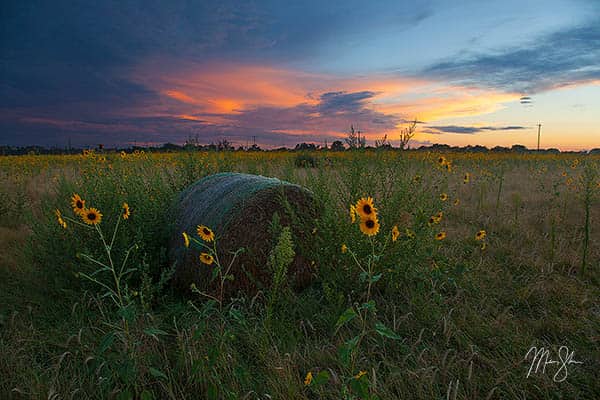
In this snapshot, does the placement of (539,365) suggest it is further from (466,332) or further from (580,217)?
(580,217)

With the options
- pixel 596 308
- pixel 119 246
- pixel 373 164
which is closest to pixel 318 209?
pixel 373 164

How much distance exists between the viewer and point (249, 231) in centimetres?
350

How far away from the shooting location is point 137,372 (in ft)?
7.06

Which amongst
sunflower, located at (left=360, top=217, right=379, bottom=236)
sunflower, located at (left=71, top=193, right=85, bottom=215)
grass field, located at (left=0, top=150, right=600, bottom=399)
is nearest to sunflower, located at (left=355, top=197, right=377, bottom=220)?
sunflower, located at (left=360, top=217, right=379, bottom=236)

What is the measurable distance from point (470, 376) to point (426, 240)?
1.46m

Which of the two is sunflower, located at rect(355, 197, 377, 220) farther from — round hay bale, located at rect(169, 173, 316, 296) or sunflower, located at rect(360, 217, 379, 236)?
round hay bale, located at rect(169, 173, 316, 296)

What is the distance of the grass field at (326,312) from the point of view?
2.11 meters

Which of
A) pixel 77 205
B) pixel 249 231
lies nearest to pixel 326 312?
pixel 249 231

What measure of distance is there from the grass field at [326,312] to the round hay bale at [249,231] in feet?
0.35

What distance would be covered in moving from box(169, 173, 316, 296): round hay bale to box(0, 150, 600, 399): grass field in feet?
0.35

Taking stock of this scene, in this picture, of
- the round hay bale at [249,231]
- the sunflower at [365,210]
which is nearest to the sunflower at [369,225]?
the sunflower at [365,210]

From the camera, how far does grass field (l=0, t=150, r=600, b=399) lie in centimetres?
211

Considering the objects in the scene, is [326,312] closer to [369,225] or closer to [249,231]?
[249,231]

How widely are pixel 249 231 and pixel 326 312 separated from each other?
0.97 metres
